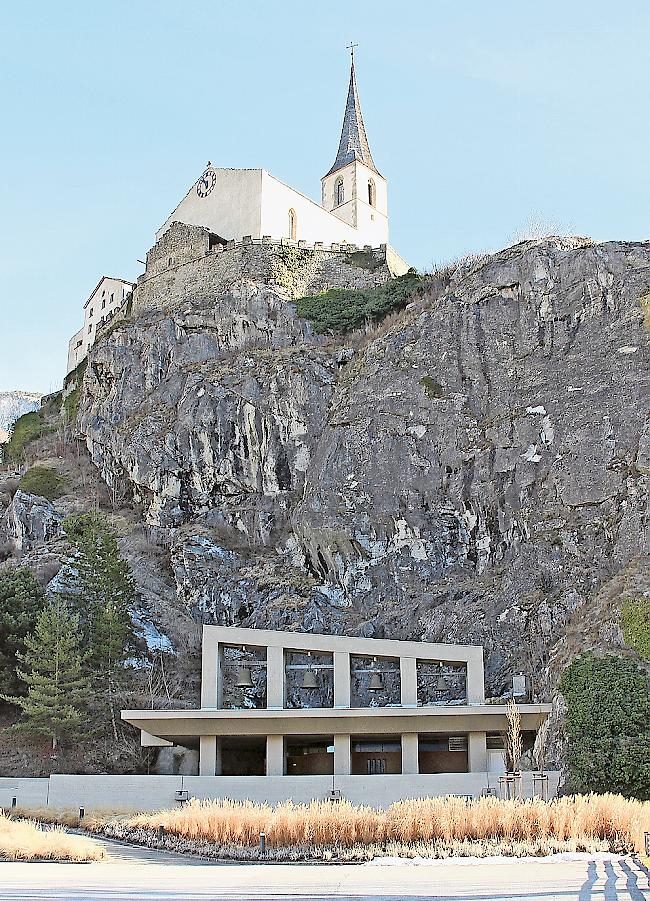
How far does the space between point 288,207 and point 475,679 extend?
1455 inches

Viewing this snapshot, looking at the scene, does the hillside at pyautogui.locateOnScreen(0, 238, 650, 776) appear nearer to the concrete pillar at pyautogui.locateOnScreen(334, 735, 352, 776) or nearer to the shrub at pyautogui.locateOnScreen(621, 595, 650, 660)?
the shrub at pyautogui.locateOnScreen(621, 595, 650, 660)

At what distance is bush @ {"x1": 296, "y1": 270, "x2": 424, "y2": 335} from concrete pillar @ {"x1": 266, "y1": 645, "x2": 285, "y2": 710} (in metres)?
23.9

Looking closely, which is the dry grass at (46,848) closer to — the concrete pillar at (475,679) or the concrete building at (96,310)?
the concrete pillar at (475,679)

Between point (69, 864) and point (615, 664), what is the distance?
58.7 feet

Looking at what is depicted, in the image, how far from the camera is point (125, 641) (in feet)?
139

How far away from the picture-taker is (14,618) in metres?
40.1

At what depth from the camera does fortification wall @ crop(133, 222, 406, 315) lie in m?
56.4

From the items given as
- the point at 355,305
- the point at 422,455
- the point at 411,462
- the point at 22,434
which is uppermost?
the point at 355,305

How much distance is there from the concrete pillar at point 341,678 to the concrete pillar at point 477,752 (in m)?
4.51

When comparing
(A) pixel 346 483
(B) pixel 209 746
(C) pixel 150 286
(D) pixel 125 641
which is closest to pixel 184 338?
(C) pixel 150 286

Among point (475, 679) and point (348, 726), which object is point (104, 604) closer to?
point (348, 726)

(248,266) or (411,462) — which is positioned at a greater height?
(248,266)

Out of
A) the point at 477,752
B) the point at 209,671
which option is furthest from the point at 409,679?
the point at 209,671

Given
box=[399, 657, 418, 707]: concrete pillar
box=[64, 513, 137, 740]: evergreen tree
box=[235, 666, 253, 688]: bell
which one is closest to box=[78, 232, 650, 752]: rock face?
box=[64, 513, 137, 740]: evergreen tree
